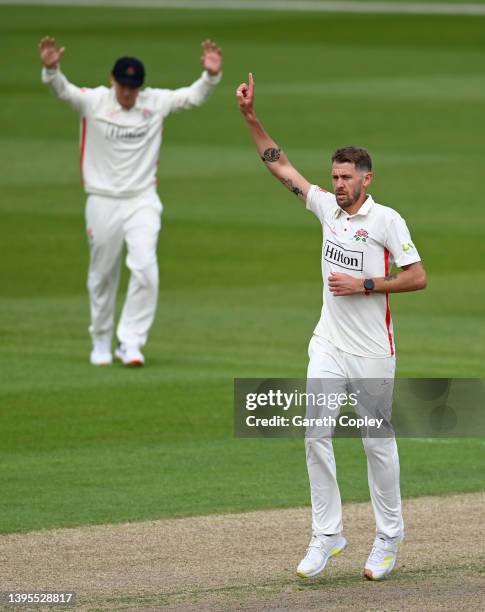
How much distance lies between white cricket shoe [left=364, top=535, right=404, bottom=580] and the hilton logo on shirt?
57.4 inches

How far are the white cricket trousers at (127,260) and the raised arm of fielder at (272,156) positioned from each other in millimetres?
4789

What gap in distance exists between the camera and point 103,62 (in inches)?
1265

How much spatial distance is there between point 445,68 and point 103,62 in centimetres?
711

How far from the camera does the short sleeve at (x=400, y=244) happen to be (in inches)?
320

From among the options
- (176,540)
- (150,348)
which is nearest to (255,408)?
(176,540)

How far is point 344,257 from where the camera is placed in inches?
325

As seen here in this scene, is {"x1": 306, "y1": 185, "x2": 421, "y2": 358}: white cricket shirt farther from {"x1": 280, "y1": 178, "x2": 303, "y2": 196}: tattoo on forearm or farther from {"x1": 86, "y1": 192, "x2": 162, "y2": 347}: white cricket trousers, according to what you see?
{"x1": 86, "y1": 192, "x2": 162, "y2": 347}: white cricket trousers

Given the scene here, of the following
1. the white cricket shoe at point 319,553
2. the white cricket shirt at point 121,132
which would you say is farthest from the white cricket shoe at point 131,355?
the white cricket shoe at point 319,553

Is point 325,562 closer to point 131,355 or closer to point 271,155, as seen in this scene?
point 271,155

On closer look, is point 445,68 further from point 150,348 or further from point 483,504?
point 483,504

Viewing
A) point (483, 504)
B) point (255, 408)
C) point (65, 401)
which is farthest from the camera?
point (65, 401)

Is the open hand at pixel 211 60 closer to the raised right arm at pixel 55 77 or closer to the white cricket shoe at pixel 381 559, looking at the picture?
the raised right arm at pixel 55 77

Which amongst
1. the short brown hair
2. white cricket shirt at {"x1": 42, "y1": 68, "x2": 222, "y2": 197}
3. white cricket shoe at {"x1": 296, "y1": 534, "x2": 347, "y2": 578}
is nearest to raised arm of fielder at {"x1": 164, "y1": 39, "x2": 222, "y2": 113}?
white cricket shirt at {"x1": 42, "y1": 68, "x2": 222, "y2": 197}

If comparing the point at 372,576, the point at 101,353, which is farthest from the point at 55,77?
the point at 372,576
